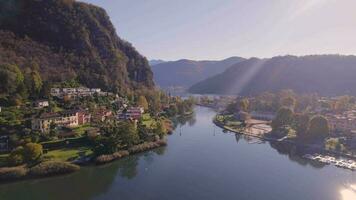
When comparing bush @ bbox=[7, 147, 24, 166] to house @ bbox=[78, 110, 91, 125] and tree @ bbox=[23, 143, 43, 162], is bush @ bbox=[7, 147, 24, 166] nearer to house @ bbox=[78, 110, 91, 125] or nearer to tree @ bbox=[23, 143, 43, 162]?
tree @ bbox=[23, 143, 43, 162]

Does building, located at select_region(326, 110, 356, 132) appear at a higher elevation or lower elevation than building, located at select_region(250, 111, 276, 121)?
higher

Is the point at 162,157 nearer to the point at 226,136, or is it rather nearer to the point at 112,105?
the point at 226,136

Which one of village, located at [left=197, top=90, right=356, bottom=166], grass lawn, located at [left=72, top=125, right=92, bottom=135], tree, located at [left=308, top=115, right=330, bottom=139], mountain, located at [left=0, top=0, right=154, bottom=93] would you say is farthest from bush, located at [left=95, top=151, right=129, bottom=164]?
mountain, located at [left=0, top=0, right=154, bottom=93]

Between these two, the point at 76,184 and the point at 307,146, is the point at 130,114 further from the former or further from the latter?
the point at 307,146

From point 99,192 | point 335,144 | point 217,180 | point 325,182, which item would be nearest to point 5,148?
point 99,192

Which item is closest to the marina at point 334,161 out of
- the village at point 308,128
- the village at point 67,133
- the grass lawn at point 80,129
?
the village at point 308,128

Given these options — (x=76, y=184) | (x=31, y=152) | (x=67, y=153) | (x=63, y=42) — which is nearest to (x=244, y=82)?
(x=63, y=42)
